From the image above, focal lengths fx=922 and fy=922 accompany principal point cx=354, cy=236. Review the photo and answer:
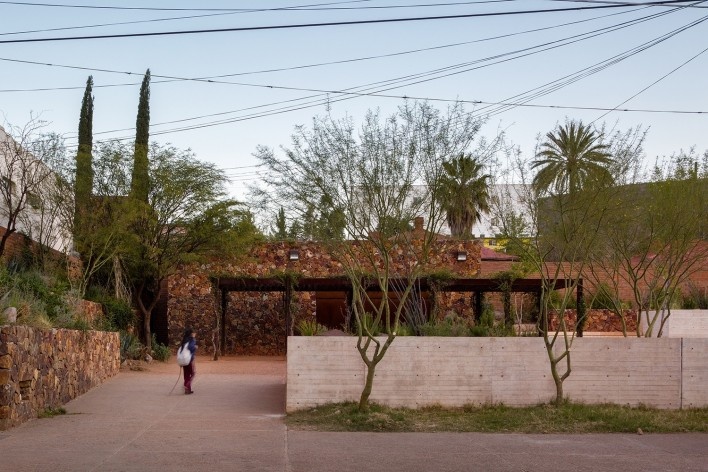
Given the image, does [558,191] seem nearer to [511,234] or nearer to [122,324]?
[511,234]

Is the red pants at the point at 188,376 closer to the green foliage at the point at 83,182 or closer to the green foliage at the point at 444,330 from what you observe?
the green foliage at the point at 444,330

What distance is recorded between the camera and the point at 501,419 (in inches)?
623

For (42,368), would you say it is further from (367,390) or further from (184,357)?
(367,390)

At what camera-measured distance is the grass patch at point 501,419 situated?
598 inches

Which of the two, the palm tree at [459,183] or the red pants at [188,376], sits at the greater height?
the palm tree at [459,183]

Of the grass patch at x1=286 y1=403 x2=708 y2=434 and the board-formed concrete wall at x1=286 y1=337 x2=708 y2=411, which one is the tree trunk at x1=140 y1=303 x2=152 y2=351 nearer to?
the board-formed concrete wall at x1=286 y1=337 x2=708 y2=411

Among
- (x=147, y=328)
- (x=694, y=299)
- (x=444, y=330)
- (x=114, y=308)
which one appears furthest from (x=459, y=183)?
(x=694, y=299)

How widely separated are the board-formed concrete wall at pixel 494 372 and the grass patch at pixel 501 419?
0.97 feet

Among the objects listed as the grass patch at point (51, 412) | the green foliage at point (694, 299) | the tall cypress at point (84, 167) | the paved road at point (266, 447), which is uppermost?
the tall cypress at point (84, 167)

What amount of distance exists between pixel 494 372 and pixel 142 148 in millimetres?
17012

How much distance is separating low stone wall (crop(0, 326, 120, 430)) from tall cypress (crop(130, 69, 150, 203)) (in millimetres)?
8680

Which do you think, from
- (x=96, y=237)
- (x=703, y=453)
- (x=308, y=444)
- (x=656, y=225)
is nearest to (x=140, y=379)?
(x=96, y=237)

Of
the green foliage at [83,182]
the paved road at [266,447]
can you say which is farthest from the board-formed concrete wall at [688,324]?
the green foliage at [83,182]

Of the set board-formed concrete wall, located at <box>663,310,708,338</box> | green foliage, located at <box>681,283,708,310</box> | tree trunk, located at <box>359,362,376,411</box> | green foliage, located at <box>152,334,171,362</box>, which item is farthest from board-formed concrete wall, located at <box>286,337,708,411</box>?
green foliage, located at <box>681,283,708,310</box>
